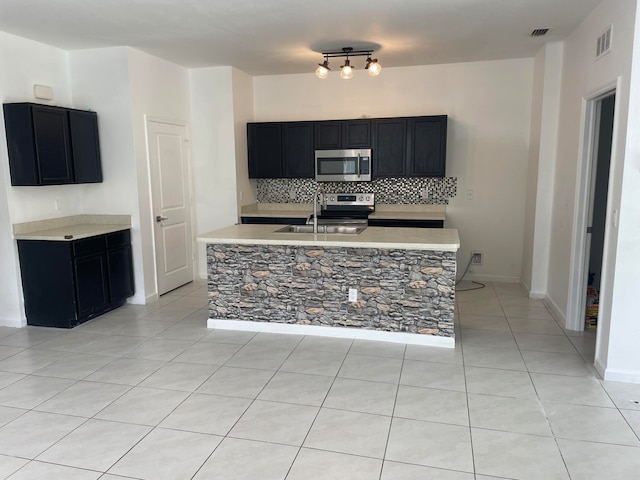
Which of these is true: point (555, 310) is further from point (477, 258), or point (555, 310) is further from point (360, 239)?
point (360, 239)

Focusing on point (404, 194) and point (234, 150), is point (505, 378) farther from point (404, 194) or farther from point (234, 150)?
point (234, 150)

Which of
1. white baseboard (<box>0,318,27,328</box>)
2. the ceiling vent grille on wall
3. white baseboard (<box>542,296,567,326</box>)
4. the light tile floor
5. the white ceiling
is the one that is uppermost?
the white ceiling

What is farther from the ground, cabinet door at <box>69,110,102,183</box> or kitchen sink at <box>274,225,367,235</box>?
cabinet door at <box>69,110,102,183</box>

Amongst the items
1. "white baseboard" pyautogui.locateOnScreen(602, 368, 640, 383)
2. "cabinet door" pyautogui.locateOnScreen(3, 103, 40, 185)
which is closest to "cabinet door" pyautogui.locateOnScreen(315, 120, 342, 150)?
"cabinet door" pyautogui.locateOnScreen(3, 103, 40, 185)

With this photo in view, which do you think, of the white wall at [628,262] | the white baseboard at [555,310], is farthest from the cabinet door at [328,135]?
the white wall at [628,262]

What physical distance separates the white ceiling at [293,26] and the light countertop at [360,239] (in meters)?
1.81

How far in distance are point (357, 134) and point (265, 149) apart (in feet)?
4.08

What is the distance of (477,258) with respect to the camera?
5930mm

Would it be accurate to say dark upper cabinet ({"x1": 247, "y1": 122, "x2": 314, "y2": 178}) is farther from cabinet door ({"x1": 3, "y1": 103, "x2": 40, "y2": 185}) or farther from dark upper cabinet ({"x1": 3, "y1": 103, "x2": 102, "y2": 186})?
cabinet door ({"x1": 3, "y1": 103, "x2": 40, "y2": 185})

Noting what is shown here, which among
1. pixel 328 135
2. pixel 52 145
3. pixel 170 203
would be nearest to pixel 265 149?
pixel 328 135

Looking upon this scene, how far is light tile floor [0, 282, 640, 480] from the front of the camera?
7.50 ft

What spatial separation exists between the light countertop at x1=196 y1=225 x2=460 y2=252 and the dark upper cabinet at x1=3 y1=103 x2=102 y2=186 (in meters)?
1.63

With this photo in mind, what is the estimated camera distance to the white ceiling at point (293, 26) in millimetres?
3533

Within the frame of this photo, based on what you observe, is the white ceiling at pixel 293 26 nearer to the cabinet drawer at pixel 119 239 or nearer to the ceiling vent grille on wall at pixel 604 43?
the ceiling vent grille on wall at pixel 604 43
